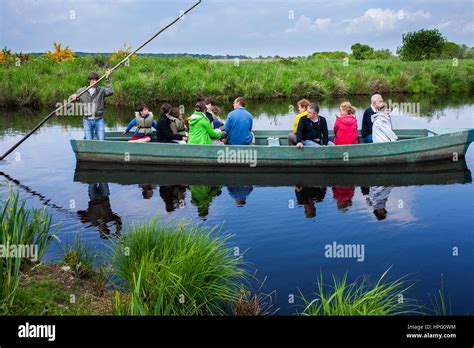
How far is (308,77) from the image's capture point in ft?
107

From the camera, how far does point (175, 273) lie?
5.37 metres

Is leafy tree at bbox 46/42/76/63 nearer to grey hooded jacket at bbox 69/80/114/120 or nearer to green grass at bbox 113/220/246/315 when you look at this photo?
grey hooded jacket at bbox 69/80/114/120

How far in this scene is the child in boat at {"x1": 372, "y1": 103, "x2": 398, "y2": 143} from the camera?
1214 cm

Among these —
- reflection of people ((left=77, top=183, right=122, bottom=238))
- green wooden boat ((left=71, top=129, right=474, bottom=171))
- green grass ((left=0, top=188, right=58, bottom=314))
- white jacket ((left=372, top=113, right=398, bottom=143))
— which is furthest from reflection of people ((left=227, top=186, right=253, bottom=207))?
green grass ((left=0, top=188, right=58, bottom=314))

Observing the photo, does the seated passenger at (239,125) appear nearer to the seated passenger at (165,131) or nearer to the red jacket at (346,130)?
the seated passenger at (165,131)

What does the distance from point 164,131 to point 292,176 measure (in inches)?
125

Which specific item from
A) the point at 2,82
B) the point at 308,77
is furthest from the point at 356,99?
the point at 2,82

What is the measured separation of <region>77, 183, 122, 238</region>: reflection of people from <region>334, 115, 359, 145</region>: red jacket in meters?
5.14

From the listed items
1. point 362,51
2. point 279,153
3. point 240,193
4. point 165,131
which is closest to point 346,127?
point 279,153

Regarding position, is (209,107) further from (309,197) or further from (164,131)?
(309,197)

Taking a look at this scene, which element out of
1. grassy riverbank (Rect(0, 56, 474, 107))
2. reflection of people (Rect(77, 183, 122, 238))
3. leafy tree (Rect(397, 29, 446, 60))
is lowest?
reflection of people (Rect(77, 183, 122, 238))

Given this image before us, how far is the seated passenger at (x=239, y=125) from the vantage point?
12.6 metres

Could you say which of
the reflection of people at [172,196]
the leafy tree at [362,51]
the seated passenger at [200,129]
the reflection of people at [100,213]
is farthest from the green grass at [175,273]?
the leafy tree at [362,51]
